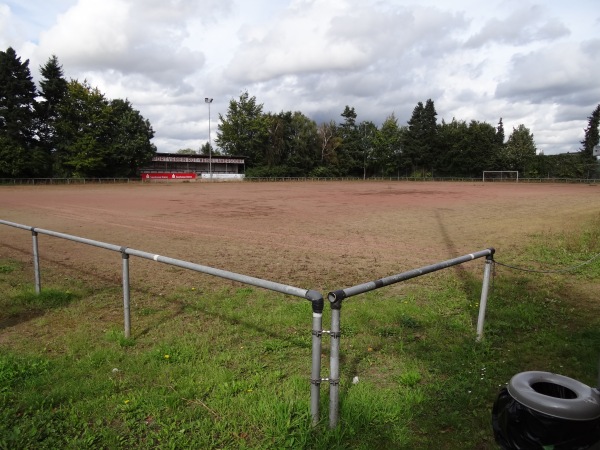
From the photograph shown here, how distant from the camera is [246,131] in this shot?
274ft

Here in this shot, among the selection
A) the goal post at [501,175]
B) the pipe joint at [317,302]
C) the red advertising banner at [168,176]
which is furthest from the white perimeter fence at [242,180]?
the pipe joint at [317,302]

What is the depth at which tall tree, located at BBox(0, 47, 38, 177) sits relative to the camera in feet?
171

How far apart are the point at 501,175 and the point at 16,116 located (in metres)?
77.4

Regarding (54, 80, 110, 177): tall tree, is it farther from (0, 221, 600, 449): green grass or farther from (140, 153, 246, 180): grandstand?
(0, 221, 600, 449): green grass

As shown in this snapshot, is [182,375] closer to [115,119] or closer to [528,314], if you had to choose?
[528,314]

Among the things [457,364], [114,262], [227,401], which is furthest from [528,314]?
[114,262]

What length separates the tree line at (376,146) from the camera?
267ft

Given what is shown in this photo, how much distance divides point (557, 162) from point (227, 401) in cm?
8709

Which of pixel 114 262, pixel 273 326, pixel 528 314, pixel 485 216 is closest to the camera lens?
pixel 273 326

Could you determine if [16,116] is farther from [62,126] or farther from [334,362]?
→ [334,362]

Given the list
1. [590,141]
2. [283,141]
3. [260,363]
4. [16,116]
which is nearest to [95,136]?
[16,116]

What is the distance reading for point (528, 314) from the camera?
5.44m

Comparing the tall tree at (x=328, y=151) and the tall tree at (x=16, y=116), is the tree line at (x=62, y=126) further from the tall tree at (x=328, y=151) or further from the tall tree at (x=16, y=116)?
the tall tree at (x=328, y=151)

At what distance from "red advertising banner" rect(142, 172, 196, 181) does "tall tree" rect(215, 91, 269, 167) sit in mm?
16046
